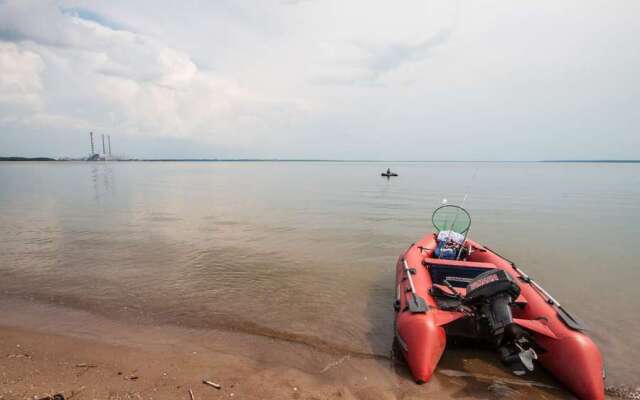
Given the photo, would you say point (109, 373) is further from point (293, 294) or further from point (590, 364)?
point (590, 364)

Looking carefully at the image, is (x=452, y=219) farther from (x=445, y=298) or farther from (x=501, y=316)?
(x=501, y=316)

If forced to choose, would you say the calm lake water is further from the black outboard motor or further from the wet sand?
the black outboard motor

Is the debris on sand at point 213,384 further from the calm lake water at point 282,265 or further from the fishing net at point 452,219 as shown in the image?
the fishing net at point 452,219

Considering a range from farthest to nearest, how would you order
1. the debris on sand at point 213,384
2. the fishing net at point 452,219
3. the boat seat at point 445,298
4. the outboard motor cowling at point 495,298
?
the fishing net at point 452,219 → the boat seat at point 445,298 → the outboard motor cowling at point 495,298 → the debris on sand at point 213,384

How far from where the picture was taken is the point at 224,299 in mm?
6824

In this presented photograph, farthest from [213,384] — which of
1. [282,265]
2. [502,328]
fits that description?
[282,265]

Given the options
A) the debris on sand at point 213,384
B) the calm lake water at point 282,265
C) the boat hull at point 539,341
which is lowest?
the calm lake water at point 282,265

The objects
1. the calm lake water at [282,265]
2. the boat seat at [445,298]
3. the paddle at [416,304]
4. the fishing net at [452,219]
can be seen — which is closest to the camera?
the paddle at [416,304]

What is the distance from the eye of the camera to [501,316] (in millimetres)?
4086

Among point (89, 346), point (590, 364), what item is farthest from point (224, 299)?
point (590, 364)

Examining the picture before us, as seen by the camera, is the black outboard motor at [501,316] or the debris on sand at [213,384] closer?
the black outboard motor at [501,316]

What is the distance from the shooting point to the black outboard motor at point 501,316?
3785 millimetres

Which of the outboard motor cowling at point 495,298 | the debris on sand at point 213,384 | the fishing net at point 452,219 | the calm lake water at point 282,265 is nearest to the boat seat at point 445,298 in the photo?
the outboard motor cowling at point 495,298

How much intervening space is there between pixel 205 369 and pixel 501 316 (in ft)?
12.8
